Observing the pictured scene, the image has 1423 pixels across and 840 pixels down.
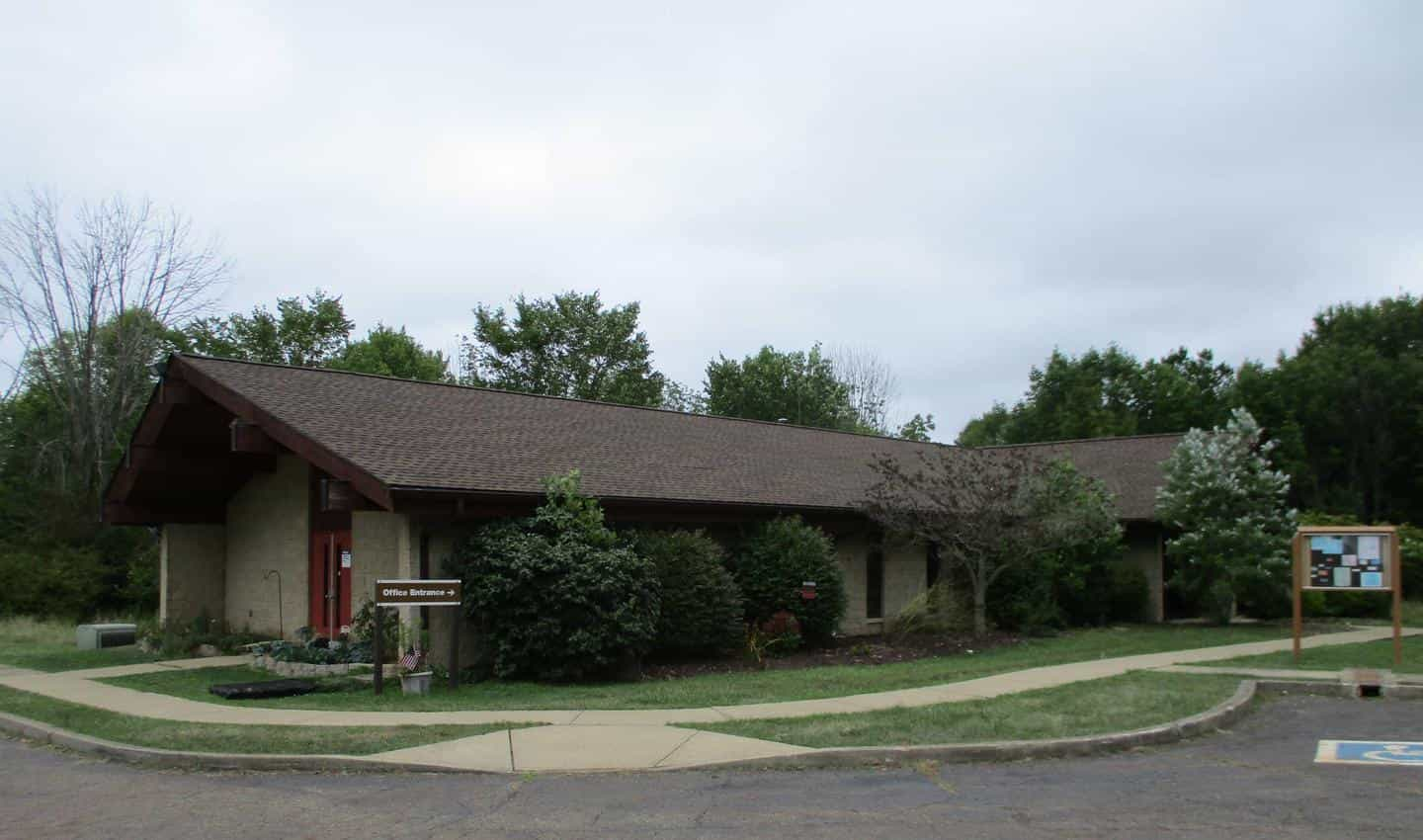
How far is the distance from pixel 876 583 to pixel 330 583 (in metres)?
11.1

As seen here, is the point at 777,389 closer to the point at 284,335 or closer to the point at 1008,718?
the point at 284,335

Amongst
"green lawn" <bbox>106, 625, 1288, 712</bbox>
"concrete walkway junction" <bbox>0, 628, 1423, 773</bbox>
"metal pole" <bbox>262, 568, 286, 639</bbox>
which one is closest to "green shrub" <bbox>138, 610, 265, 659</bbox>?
"metal pole" <bbox>262, 568, 286, 639</bbox>

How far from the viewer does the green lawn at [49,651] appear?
19375mm

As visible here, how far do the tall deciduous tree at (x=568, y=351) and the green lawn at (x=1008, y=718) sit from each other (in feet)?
133

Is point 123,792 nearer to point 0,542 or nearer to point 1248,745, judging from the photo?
point 1248,745

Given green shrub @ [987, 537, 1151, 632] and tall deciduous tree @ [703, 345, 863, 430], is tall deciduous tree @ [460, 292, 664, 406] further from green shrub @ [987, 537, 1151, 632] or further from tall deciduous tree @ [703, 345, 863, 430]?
green shrub @ [987, 537, 1151, 632]

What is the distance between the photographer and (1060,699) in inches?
523

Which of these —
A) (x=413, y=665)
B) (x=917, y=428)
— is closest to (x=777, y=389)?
(x=917, y=428)

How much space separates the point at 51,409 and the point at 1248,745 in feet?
147

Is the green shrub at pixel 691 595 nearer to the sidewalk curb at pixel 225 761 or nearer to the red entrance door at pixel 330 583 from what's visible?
the red entrance door at pixel 330 583

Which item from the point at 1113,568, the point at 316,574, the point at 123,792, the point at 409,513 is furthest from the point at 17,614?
the point at 1113,568

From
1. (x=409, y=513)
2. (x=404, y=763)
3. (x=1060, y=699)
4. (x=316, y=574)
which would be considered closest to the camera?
(x=404, y=763)

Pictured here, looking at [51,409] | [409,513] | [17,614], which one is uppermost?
[51,409]

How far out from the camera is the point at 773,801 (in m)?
8.45
